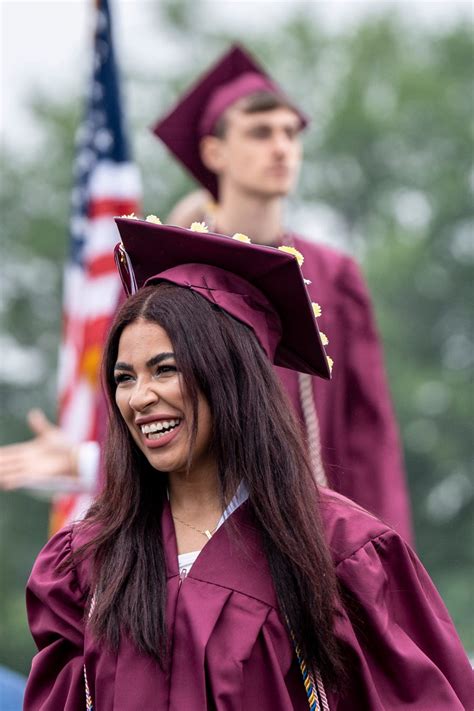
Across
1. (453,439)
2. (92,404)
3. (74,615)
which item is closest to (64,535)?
(74,615)

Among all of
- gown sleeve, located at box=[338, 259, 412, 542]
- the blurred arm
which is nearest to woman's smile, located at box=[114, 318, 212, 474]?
gown sleeve, located at box=[338, 259, 412, 542]

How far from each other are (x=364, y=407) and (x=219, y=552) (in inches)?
95.9

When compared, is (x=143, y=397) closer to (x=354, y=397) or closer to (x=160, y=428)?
(x=160, y=428)

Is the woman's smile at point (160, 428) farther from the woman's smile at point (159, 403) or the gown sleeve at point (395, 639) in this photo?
the gown sleeve at point (395, 639)

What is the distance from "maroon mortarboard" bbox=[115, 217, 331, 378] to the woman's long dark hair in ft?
0.15

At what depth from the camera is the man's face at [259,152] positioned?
6.50 meters

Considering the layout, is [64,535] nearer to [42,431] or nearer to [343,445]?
[343,445]

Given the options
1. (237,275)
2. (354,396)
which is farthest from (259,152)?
(237,275)

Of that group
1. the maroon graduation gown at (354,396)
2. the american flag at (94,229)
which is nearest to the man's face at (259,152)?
the maroon graduation gown at (354,396)

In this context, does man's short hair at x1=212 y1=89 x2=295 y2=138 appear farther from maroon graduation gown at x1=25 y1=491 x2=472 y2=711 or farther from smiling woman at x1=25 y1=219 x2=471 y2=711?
maroon graduation gown at x1=25 y1=491 x2=472 y2=711

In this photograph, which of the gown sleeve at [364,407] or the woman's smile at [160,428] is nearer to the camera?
the woman's smile at [160,428]

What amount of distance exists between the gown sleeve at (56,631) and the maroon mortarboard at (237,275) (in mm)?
748

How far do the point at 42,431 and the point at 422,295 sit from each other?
1839 cm

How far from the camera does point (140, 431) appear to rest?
421 centimetres
